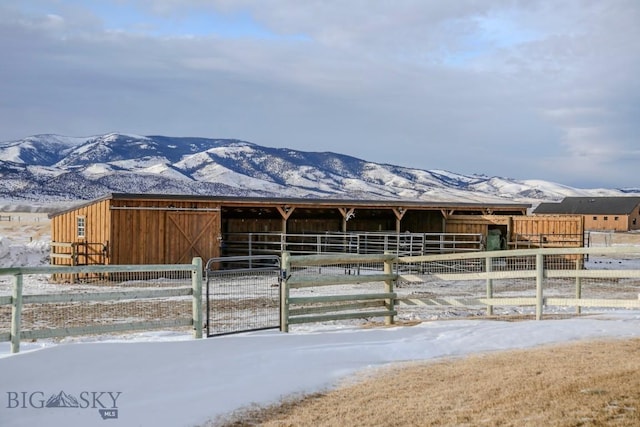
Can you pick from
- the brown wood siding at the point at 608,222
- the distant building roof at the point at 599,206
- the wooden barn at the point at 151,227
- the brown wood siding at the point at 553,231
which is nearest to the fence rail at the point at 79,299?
the wooden barn at the point at 151,227

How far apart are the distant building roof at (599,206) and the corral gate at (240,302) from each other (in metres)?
60.9

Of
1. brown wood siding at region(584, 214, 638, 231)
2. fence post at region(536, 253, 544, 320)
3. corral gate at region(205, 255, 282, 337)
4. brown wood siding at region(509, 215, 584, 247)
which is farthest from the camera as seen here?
brown wood siding at region(584, 214, 638, 231)

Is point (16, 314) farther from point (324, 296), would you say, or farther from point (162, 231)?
point (162, 231)

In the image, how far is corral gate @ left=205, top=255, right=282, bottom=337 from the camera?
1034 centimetres

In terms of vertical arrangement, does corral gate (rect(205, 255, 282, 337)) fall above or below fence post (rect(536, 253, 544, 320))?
below

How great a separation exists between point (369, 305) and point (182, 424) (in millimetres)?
5953

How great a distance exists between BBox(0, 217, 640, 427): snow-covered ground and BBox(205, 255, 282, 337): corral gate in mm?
1164

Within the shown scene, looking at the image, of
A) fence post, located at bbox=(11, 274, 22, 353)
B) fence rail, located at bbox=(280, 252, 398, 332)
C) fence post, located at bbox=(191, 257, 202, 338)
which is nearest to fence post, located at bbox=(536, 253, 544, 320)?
fence rail, located at bbox=(280, 252, 398, 332)

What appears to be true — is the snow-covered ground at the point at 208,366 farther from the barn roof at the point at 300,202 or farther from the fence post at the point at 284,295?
the barn roof at the point at 300,202

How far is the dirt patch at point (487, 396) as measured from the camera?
5.27 metres

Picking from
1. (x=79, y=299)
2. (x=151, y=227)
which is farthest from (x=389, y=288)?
(x=151, y=227)

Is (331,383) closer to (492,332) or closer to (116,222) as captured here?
A: (492,332)

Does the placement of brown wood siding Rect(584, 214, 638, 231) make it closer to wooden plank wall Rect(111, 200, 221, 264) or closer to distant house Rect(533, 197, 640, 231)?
distant house Rect(533, 197, 640, 231)

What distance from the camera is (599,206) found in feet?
246
